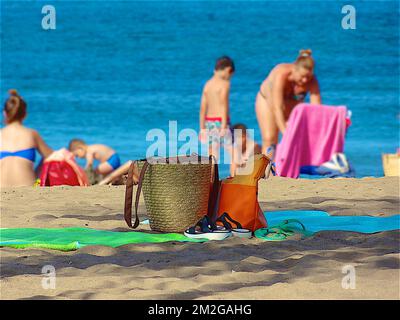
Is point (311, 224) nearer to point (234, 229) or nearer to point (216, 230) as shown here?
point (234, 229)

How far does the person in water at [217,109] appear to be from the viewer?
10.2 metres

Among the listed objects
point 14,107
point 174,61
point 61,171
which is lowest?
point 61,171

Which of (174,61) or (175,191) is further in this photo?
(174,61)

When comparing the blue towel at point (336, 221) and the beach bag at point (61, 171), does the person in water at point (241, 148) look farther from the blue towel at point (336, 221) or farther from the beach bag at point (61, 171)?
the blue towel at point (336, 221)

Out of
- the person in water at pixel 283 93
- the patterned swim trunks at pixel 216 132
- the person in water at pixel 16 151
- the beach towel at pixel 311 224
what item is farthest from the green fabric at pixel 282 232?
the patterned swim trunks at pixel 216 132

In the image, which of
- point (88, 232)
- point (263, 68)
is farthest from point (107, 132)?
point (88, 232)

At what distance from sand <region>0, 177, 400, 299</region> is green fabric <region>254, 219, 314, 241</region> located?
0.08 m

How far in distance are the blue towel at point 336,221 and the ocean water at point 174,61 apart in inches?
370

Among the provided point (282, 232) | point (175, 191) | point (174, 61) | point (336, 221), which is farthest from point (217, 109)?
point (174, 61)

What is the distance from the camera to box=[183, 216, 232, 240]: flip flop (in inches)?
208

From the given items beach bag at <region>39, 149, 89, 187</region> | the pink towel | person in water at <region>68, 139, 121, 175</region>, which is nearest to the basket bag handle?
beach bag at <region>39, 149, 89, 187</region>

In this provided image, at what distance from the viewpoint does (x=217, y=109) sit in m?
10.3

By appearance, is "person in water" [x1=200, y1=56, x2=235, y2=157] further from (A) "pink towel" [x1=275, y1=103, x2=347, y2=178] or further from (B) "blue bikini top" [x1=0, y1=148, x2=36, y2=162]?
(B) "blue bikini top" [x1=0, y1=148, x2=36, y2=162]

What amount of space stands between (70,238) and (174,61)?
78.2 ft
